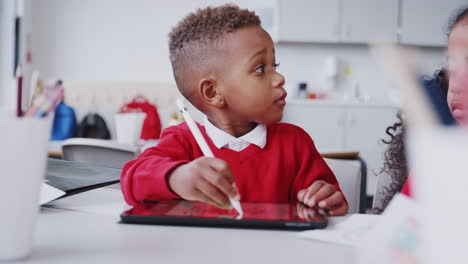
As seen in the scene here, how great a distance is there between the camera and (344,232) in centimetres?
58

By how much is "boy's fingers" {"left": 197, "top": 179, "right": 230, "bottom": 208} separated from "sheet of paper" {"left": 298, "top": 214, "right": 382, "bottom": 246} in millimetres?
143

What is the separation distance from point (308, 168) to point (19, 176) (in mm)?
745

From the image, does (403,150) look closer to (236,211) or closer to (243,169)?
(243,169)

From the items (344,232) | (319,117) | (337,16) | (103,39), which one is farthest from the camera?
(103,39)

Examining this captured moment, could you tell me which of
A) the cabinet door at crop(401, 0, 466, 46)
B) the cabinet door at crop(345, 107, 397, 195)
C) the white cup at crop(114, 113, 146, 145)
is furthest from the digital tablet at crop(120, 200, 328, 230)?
the cabinet door at crop(401, 0, 466, 46)

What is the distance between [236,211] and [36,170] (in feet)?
0.99

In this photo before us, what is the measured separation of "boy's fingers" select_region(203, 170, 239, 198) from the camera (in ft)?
2.12

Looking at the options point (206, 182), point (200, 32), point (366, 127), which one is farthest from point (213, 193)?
point (366, 127)

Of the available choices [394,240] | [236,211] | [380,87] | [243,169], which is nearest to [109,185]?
[243,169]

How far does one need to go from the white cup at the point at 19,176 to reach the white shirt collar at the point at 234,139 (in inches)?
23.6

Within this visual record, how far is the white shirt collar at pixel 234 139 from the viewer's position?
103 cm

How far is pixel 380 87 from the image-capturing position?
5168mm

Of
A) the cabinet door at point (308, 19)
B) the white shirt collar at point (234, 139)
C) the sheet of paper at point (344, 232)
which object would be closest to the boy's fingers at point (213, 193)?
the sheet of paper at point (344, 232)

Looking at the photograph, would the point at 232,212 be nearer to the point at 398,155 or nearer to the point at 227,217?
A: the point at 227,217
